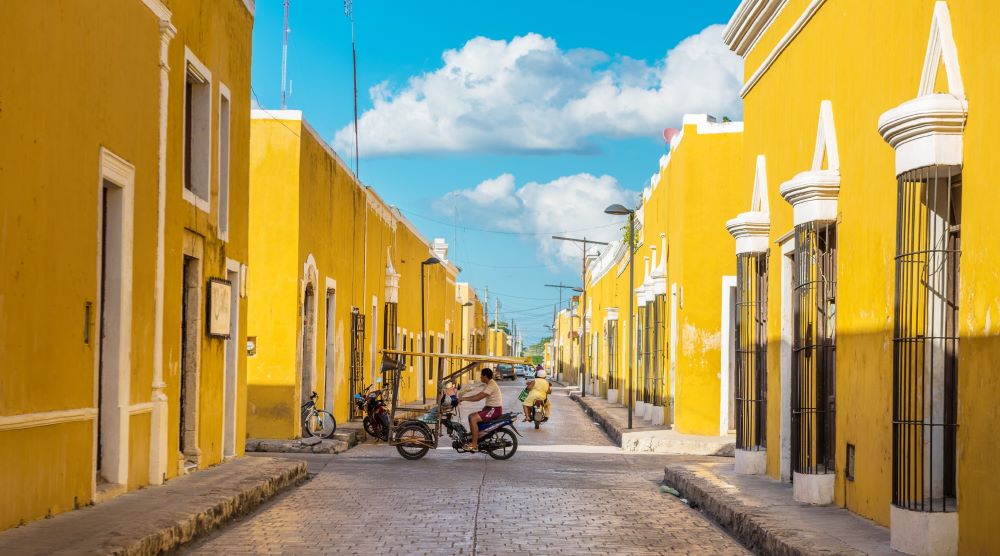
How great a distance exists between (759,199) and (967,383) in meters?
7.87

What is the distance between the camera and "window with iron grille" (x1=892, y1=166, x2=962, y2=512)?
28.1 feet

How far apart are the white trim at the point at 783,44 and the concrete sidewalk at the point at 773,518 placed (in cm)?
479

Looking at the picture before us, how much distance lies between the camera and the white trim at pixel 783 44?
12969 mm

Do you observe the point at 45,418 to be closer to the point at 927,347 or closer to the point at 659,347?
the point at 927,347

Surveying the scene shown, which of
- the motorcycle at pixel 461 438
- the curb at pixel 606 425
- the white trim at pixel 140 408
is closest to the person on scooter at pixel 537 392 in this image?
the curb at pixel 606 425

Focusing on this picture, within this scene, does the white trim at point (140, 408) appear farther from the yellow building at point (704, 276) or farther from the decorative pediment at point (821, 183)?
the yellow building at point (704, 276)

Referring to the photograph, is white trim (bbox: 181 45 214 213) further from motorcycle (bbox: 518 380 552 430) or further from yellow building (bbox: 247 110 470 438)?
motorcycle (bbox: 518 380 552 430)

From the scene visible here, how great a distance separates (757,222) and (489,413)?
633 centimetres

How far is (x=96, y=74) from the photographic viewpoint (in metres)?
10.2

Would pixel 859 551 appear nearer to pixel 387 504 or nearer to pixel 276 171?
pixel 387 504

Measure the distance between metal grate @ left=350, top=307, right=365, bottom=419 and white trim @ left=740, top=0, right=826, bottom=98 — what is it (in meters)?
12.6

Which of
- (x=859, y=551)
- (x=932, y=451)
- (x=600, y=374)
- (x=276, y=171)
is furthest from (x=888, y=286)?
(x=600, y=374)

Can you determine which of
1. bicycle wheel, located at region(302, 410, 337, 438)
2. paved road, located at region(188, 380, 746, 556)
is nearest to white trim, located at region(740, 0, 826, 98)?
paved road, located at region(188, 380, 746, 556)

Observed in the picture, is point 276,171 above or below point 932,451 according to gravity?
above
